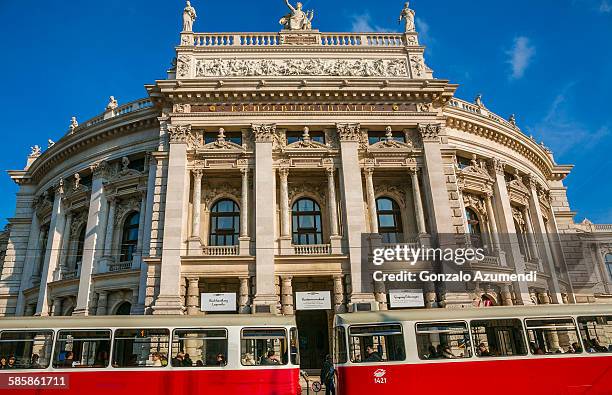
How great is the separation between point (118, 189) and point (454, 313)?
945 inches

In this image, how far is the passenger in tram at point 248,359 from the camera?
47.5 ft

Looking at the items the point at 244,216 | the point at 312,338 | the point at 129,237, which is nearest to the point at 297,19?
the point at 244,216

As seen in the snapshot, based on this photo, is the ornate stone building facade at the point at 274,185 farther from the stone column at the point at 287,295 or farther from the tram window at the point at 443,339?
the tram window at the point at 443,339

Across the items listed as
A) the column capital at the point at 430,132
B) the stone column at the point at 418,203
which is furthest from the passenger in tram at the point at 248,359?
the column capital at the point at 430,132

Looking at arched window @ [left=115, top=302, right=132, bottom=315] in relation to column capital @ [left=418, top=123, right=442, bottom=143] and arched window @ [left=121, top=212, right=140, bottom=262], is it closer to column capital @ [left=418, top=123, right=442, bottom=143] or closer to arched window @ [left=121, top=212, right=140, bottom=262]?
arched window @ [left=121, top=212, right=140, bottom=262]

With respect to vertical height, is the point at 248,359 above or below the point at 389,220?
below

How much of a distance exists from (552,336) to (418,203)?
13.2 meters

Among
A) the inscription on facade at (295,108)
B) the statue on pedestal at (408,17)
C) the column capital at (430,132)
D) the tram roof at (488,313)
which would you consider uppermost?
the statue on pedestal at (408,17)

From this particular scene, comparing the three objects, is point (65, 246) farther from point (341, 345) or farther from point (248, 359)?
point (341, 345)

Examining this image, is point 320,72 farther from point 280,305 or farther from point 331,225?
point 280,305

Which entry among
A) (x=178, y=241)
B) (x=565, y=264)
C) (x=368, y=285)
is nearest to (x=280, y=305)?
(x=368, y=285)

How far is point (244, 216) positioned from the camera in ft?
85.4

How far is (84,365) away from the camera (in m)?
14.1

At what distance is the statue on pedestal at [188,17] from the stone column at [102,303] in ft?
58.9
